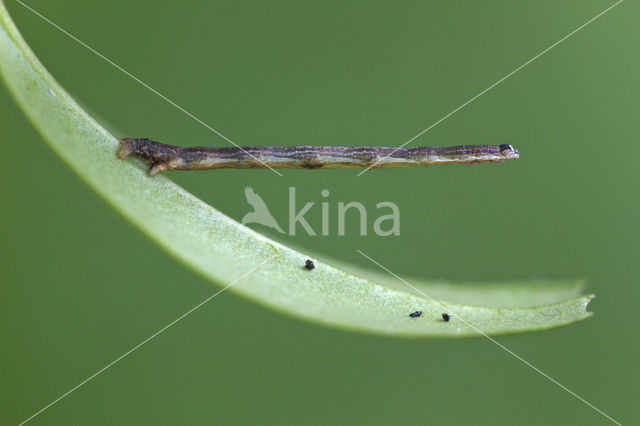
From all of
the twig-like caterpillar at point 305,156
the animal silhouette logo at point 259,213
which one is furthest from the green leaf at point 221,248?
the animal silhouette logo at point 259,213

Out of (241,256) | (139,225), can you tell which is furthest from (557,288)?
(139,225)

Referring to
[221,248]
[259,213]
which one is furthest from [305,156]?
[221,248]

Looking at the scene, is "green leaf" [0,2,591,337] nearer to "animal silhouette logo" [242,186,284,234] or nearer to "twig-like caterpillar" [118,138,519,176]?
"twig-like caterpillar" [118,138,519,176]

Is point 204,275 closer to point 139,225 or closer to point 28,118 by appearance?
point 139,225

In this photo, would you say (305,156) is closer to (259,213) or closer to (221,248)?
(259,213)

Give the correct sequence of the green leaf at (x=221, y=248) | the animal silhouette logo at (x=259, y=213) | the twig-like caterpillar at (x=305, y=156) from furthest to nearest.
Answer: the animal silhouette logo at (x=259, y=213)
the twig-like caterpillar at (x=305, y=156)
the green leaf at (x=221, y=248)

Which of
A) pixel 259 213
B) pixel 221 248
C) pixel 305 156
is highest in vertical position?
pixel 305 156

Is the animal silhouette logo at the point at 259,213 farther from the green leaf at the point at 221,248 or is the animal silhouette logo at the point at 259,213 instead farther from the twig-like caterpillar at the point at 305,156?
the green leaf at the point at 221,248
